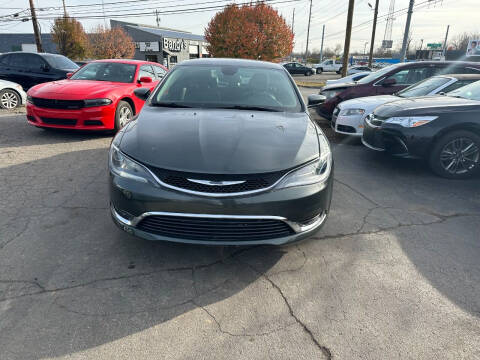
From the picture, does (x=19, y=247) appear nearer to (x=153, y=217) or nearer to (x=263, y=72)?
(x=153, y=217)

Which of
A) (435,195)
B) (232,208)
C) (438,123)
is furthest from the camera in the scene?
(438,123)

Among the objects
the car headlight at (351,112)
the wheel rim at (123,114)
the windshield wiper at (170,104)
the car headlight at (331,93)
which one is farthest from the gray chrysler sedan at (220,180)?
the car headlight at (331,93)

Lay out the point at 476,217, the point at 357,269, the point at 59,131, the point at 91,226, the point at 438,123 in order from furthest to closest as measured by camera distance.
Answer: the point at 59,131, the point at 438,123, the point at 476,217, the point at 91,226, the point at 357,269

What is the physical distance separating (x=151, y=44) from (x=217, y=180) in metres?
49.8

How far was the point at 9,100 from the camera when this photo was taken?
948cm

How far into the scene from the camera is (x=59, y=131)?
6.88 metres

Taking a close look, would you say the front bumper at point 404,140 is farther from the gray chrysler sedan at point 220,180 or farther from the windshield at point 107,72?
the windshield at point 107,72

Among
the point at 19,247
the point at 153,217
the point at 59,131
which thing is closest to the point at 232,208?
the point at 153,217

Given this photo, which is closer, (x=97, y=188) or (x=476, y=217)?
(x=476, y=217)

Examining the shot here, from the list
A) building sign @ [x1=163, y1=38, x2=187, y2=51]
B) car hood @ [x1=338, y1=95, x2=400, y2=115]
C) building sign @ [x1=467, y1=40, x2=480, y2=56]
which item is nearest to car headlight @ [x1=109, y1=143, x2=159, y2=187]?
car hood @ [x1=338, y1=95, x2=400, y2=115]

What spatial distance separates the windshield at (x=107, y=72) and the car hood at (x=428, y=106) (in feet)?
17.1

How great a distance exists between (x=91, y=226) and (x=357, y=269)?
244cm

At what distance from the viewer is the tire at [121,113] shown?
6422 mm

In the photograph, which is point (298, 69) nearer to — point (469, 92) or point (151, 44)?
point (151, 44)
